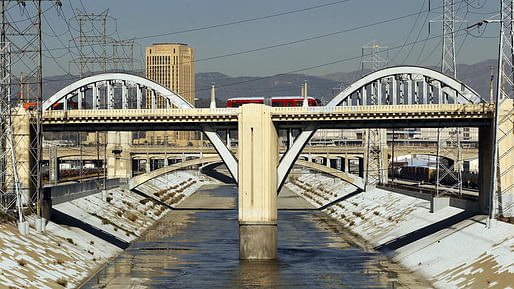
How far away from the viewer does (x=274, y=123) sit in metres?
70.4

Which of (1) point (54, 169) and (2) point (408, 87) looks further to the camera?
(1) point (54, 169)

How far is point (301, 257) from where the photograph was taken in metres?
68.4

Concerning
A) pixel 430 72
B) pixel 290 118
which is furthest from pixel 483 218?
pixel 290 118

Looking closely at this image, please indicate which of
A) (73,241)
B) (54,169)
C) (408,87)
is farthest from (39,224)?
(54,169)

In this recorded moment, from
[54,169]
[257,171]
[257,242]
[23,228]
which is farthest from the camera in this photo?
[54,169]

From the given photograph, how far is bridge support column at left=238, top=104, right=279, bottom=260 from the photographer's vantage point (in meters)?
67.7

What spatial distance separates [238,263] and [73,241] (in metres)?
14.5

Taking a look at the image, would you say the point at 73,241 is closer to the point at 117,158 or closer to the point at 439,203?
the point at 439,203

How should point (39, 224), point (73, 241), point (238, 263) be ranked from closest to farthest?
point (39, 224)
point (238, 263)
point (73, 241)

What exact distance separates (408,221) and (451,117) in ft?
59.1

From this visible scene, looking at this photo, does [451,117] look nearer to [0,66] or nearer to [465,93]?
[465,93]

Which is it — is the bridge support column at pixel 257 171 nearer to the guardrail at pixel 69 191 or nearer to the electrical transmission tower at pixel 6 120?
the electrical transmission tower at pixel 6 120

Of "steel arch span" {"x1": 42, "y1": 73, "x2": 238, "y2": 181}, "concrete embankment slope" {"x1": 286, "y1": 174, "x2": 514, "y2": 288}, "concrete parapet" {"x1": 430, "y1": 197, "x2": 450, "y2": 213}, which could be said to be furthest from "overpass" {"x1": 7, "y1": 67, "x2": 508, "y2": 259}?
"concrete parapet" {"x1": 430, "y1": 197, "x2": 450, "y2": 213}

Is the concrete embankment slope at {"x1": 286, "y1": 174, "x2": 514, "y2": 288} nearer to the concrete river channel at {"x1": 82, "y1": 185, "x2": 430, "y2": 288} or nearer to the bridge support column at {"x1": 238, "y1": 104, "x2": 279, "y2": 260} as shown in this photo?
the concrete river channel at {"x1": 82, "y1": 185, "x2": 430, "y2": 288}
